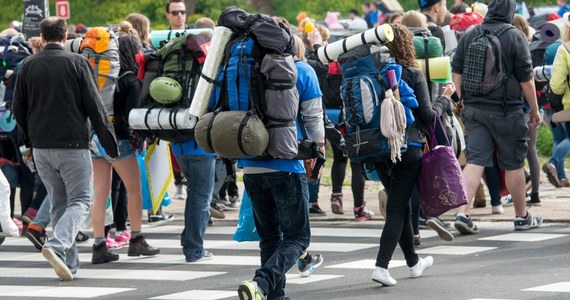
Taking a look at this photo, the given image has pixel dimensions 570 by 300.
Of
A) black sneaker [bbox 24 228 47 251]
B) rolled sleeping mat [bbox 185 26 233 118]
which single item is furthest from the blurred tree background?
rolled sleeping mat [bbox 185 26 233 118]

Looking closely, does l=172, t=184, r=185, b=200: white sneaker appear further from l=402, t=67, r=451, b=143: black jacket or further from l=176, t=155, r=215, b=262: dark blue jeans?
l=402, t=67, r=451, b=143: black jacket

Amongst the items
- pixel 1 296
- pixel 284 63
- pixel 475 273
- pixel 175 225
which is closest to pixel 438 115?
pixel 475 273

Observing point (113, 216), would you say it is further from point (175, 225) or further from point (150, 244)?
point (175, 225)

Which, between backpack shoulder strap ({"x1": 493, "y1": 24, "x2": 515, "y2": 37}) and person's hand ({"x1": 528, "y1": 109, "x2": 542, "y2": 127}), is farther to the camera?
person's hand ({"x1": 528, "y1": 109, "x2": 542, "y2": 127})

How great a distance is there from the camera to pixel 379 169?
10.2 meters

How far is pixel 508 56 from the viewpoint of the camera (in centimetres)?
1255

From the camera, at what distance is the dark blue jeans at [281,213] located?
884 cm

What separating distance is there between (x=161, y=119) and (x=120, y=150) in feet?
2.88

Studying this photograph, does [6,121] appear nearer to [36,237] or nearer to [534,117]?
[36,237]

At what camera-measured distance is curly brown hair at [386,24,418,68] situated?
10203 millimetres

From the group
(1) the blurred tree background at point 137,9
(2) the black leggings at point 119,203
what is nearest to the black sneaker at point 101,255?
(2) the black leggings at point 119,203

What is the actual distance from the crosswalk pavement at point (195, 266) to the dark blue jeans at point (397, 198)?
562 mm

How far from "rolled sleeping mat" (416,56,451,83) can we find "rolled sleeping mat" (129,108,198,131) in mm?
2019

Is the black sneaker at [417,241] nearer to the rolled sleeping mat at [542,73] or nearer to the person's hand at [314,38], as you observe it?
the rolled sleeping mat at [542,73]
